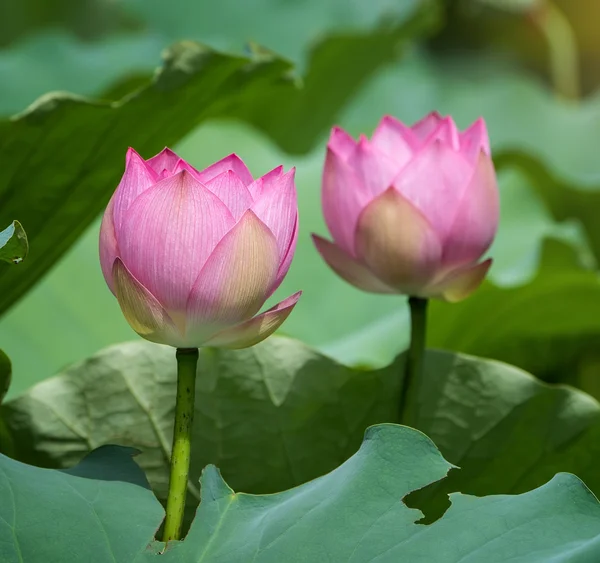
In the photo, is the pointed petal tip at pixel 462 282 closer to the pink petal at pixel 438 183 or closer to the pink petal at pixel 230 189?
the pink petal at pixel 438 183

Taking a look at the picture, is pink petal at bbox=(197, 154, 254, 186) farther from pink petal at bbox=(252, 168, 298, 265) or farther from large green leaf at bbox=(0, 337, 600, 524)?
large green leaf at bbox=(0, 337, 600, 524)

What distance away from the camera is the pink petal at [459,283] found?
1.88 feet

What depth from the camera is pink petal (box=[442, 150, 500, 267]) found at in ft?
1.82

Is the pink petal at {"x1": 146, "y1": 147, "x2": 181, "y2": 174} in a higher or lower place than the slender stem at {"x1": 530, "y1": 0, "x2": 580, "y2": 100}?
higher

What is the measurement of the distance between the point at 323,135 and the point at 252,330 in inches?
52.4

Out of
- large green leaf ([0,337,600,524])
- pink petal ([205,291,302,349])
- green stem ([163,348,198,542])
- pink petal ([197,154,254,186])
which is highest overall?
pink petal ([197,154,254,186])

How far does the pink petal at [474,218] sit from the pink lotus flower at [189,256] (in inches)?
6.0

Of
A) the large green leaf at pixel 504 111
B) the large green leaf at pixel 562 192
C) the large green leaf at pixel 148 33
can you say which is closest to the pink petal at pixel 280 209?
the large green leaf at pixel 148 33

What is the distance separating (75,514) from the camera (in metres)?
0.46

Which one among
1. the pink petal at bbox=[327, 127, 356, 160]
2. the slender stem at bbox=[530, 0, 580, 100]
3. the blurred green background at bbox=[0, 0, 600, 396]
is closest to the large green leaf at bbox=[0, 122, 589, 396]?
the blurred green background at bbox=[0, 0, 600, 396]

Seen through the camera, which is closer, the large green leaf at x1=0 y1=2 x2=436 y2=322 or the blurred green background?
the large green leaf at x1=0 y1=2 x2=436 y2=322

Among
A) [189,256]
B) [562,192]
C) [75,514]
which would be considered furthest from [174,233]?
[562,192]

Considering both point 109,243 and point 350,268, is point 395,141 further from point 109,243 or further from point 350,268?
point 109,243

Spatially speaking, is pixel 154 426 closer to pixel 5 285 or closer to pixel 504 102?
pixel 5 285
